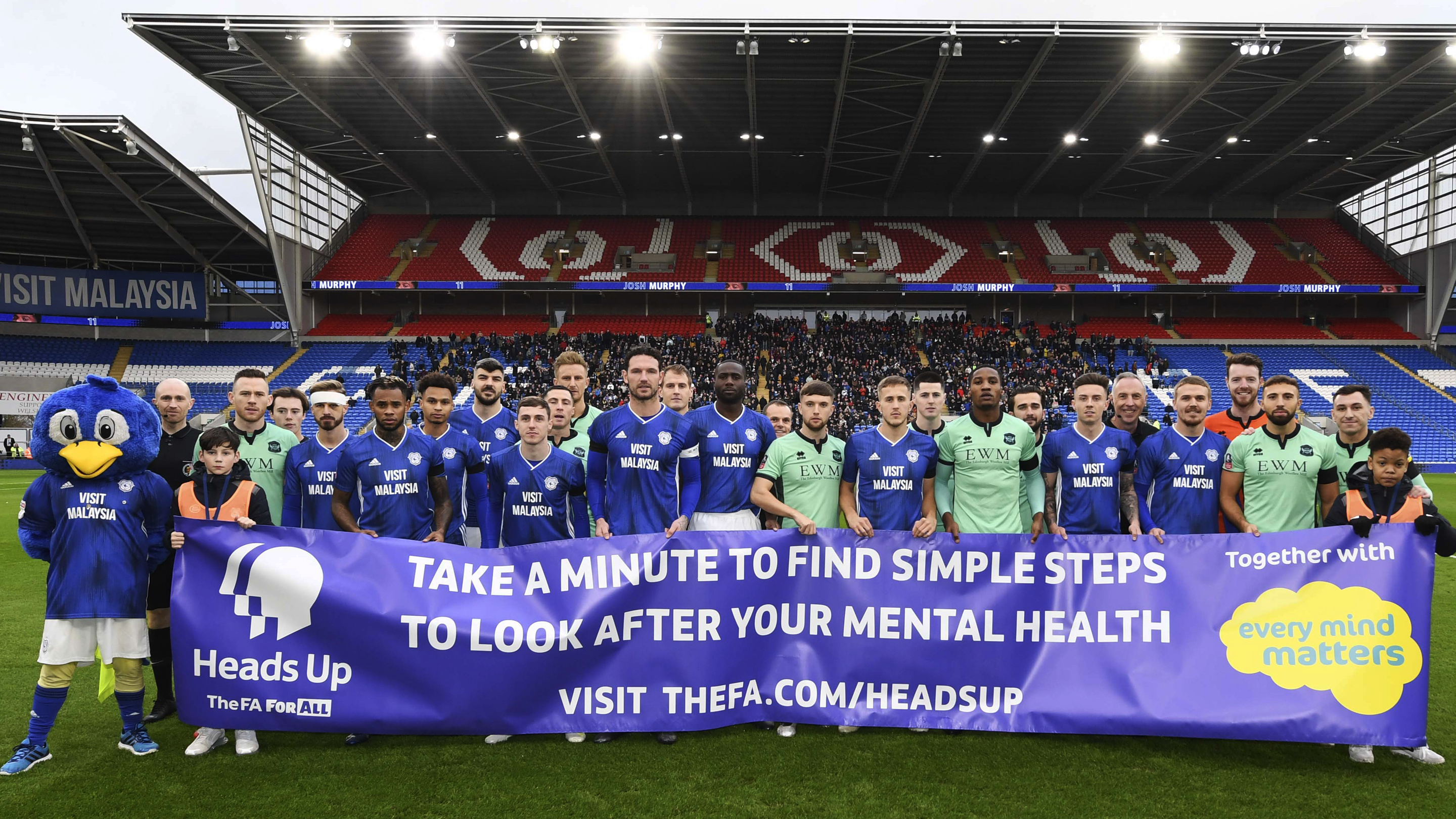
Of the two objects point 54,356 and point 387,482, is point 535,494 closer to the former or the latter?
point 387,482

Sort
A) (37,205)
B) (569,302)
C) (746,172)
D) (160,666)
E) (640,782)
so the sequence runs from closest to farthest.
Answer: (640,782)
(160,666)
(37,205)
(746,172)
(569,302)

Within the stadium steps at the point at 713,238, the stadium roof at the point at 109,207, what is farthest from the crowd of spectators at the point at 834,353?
the stadium roof at the point at 109,207

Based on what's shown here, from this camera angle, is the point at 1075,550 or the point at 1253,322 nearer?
the point at 1075,550

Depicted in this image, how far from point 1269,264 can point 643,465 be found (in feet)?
138

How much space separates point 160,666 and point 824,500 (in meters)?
4.42

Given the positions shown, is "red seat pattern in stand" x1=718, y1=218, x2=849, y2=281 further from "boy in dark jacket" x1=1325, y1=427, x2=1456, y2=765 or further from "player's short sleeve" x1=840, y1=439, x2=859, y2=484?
"boy in dark jacket" x1=1325, y1=427, x2=1456, y2=765

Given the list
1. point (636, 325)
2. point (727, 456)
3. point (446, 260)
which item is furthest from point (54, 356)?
point (727, 456)

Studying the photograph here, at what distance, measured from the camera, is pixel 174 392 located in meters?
5.30

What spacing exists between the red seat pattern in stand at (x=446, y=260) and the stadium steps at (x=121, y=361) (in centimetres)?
1271

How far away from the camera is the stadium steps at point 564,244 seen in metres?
37.4

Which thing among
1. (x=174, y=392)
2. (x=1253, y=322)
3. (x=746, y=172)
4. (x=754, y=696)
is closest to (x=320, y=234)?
(x=746, y=172)

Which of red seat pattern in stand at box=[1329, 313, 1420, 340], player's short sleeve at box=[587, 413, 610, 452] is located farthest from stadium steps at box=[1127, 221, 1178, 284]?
player's short sleeve at box=[587, 413, 610, 452]

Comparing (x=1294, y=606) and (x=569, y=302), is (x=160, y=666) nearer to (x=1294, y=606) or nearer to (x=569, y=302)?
(x=1294, y=606)

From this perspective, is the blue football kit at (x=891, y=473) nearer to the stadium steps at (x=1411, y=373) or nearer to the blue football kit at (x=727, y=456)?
the blue football kit at (x=727, y=456)
